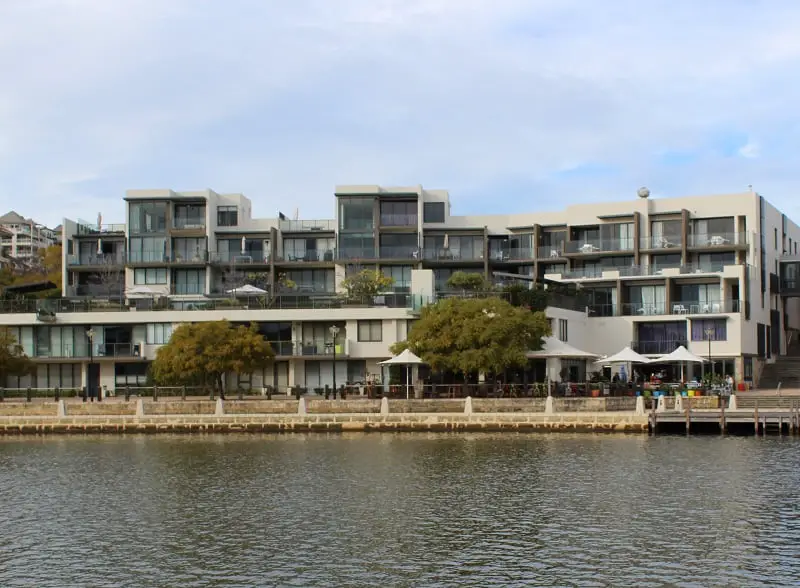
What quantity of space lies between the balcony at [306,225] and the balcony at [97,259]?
14.1 meters

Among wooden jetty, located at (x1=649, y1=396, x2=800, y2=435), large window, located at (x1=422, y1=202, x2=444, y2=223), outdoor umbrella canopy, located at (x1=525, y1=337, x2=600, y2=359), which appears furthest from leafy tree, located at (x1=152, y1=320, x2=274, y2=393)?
large window, located at (x1=422, y1=202, x2=444, y2=223)

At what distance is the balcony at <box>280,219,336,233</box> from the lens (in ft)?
313

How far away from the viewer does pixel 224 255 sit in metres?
93.6

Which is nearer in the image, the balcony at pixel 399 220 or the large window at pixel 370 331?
the large window at pixel 370 331

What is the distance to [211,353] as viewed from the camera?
60562 millimetres

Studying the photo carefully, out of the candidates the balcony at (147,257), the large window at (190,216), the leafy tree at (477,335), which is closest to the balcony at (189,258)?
the balcony at (147,257)

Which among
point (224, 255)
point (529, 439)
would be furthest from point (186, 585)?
point (224, 255)

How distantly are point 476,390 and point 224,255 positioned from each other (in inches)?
1633

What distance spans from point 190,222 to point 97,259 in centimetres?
864

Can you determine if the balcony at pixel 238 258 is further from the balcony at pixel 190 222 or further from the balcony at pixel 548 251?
the balcony at pixel 548 251

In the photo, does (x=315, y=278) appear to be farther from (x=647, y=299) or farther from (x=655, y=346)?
(x=655, y=346)

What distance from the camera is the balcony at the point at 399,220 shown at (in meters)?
92.5

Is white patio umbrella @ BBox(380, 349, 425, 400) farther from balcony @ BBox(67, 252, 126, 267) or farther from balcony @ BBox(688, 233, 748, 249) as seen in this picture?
balcony @ BBox(67, 252, 126, 267)

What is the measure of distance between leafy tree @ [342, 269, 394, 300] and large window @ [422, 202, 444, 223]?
1090cm
